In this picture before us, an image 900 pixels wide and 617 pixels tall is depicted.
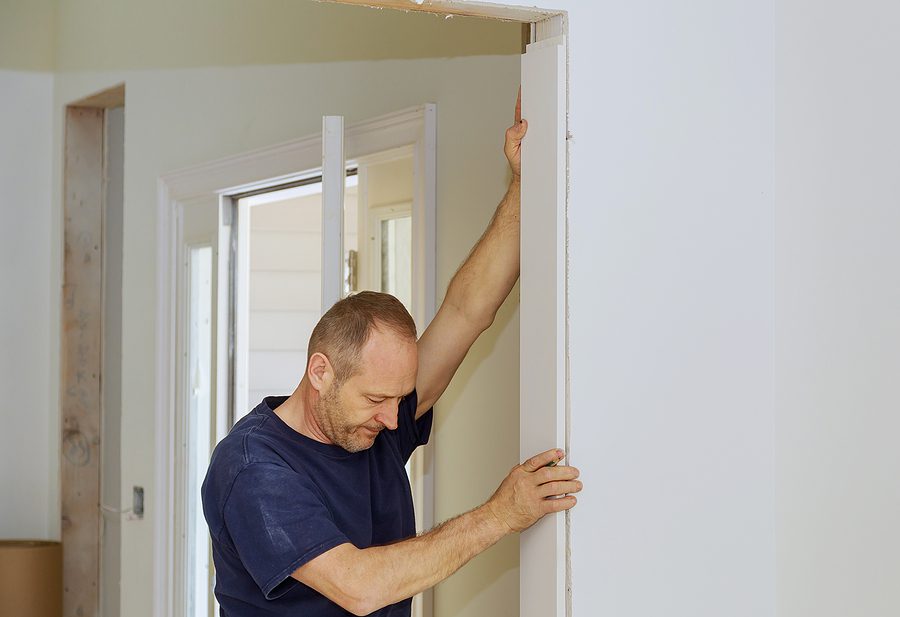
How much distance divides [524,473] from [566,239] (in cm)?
37

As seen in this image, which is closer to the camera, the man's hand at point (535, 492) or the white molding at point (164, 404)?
the man's hand at point (535, 492)

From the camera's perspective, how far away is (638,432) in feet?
5.48

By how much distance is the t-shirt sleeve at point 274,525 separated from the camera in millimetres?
1672

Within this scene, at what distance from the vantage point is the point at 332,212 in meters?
2.36

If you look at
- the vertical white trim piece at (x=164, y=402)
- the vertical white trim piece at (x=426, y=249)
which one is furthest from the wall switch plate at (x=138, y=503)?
the vertical white trim piece at (x=426, y=249)

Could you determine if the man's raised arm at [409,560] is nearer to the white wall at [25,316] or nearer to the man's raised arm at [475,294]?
the man's raised arm at [475,294]

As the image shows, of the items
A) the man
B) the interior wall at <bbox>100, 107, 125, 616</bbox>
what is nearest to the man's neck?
the man

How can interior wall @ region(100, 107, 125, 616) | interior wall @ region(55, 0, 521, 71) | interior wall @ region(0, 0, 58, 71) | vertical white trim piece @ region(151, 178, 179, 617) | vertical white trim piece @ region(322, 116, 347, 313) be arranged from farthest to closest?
interior wall @ region(0, 0, 58, 71)
interior wall @ region(100, 107, 125, 616)
vertical white trim piece @ region(151, 178, 179, 617)
interior wall @ region(55, 0, 521, 71)
vertical white trim piece @ region(322, 116, 347, 313)

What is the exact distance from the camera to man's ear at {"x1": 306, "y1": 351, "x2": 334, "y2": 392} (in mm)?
1859

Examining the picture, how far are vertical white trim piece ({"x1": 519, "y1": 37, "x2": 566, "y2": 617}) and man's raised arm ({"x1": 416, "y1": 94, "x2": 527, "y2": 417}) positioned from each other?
3.7 inches

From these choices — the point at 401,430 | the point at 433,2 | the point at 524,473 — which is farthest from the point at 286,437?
the point at 433,2

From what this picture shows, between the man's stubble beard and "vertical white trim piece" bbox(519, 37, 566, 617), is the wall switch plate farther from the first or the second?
"vertical white trim piece" bbox(519, 37, 566, 617)

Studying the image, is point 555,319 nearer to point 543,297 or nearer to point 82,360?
point 543,297

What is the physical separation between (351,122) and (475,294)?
0.99 meters
